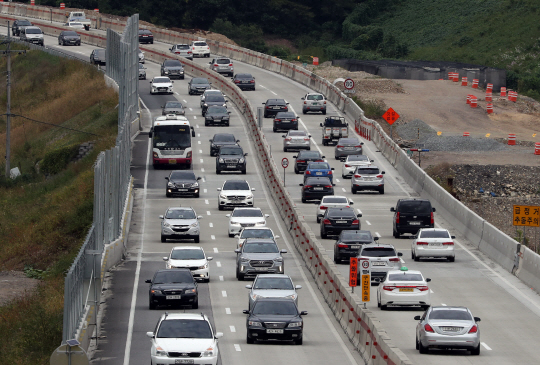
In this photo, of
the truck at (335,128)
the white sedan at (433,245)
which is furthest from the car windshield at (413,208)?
the truck at (335,128)

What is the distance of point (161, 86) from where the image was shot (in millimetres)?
86625

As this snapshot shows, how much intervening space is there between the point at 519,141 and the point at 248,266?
1694 inches

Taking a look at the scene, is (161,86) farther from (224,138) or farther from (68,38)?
(68,38)

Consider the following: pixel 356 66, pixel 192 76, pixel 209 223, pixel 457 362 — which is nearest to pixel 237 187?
pixel 209 223

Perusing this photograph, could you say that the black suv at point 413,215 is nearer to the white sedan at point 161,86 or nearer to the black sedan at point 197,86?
the black sedan at point 197,86

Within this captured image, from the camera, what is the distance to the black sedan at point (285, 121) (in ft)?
237

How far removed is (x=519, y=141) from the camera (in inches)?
2928

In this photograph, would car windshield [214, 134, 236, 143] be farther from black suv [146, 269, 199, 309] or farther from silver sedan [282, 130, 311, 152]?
black suv [146, 269, 199, 309]

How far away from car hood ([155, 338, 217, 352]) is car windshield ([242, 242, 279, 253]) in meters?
13.0

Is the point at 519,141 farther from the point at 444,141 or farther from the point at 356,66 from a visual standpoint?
the point at 356,66

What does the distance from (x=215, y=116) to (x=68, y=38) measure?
151 feet

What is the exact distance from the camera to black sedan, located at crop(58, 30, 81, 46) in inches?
4493

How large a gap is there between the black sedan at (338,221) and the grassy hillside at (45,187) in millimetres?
10550

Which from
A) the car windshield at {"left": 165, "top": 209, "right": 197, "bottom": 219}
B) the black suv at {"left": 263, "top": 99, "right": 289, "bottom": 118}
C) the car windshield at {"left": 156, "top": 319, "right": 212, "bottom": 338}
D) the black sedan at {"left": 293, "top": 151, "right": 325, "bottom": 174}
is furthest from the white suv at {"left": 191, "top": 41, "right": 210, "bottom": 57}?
the car windshield at {"left": 156, "top": 319, "right": 212, "bottom": 338}
